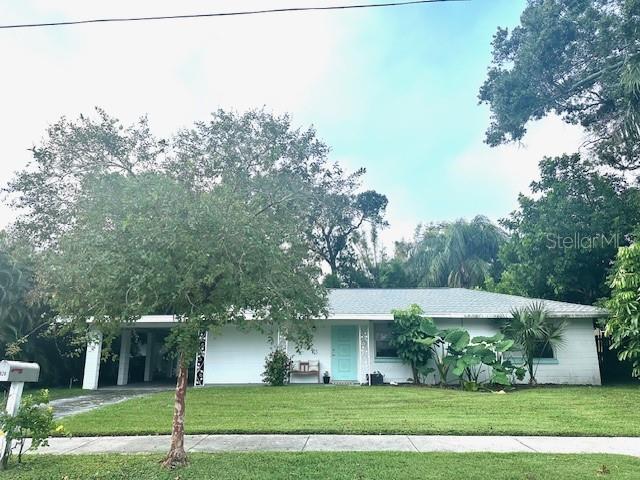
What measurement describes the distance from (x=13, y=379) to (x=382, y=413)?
6574 millimetres

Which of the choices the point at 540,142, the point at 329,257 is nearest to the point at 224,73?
the point at 540,142

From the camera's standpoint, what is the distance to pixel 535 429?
7.74 meters

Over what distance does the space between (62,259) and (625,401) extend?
12.1 m

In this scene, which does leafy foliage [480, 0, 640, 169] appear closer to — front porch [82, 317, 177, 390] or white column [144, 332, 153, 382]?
front porch [82, 317, 177, 390]

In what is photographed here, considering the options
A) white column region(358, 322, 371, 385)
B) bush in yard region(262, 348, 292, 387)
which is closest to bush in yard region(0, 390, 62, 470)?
bush in yard region(262, 348, 292, 387)

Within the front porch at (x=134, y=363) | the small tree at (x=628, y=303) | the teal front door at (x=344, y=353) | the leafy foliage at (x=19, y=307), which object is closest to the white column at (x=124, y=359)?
the front porch at (x=134, y=363)

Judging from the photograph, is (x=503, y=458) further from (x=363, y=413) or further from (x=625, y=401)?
(x=625, y=401)

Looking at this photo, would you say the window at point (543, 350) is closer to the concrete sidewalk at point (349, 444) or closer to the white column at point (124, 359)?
the concrete sidewalk at point (349, 444)

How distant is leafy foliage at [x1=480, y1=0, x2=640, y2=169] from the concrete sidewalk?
13872 mm

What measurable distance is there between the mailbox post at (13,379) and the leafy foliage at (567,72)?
18966 mm

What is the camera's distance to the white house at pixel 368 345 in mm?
15336

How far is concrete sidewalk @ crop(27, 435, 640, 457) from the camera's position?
656 centimetres

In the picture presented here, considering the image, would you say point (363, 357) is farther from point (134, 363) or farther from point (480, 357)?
point (134, 363)

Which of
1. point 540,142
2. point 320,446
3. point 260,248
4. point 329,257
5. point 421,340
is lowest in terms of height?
point 320,446
